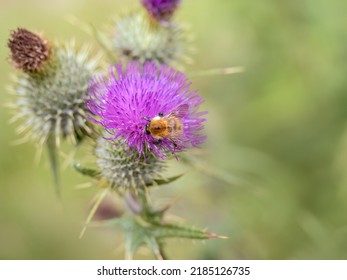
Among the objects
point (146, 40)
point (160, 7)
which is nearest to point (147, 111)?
point (146, 40)

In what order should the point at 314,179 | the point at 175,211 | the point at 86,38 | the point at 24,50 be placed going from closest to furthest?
1. the point at 24,50
2. the point at 175,211
3. the point at 314,179
4. the point at 86,38

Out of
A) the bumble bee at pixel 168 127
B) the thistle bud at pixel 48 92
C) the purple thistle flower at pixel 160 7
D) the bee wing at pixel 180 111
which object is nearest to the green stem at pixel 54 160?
the thistle bud at pixel 48 92

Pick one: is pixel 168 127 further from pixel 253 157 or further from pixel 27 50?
pixel 253 157

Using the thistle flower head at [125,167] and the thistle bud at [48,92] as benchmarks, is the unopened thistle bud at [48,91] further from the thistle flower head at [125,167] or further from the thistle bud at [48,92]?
the thistle flower head at [125,167]

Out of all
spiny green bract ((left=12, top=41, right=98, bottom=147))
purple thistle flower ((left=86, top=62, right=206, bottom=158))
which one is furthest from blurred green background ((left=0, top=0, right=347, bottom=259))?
purple thistle flower ((left=86, top=62, right=206, bottom=158))

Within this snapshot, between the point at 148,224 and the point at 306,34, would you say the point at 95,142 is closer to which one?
the point at 148,224
